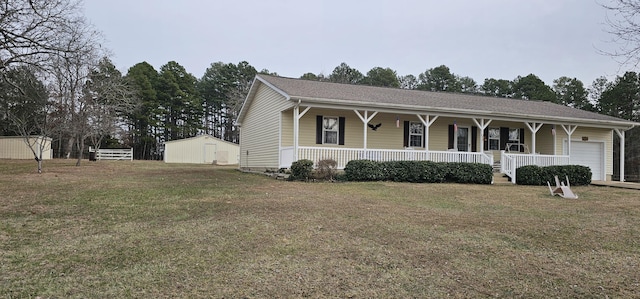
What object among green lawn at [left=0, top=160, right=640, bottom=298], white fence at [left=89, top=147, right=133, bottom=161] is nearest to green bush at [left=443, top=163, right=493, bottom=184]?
green lawn at [left=0, top=160, right=640, bottom=298]

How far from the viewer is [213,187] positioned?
1077 cm

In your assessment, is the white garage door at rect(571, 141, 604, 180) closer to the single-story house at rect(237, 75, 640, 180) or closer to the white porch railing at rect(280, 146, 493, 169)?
the single-story house at rect(237, 75, 640, 180)

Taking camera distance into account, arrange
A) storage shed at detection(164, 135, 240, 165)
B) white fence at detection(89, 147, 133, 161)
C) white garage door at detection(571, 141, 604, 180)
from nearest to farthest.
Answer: white garage door at detection(571, 141, 604, 180)
storage shed at detection(164, 135, 240, 165)
white fence at detection(89, 147, 133, 161)

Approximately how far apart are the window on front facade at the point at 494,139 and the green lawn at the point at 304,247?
385 inches

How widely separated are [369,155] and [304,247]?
10.0m

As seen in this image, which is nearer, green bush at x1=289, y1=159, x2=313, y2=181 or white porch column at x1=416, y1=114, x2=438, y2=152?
green bush at x1=289, y1=159, x2=313, y2=181

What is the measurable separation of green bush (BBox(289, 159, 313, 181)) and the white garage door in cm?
1384

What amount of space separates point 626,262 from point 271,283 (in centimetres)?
434

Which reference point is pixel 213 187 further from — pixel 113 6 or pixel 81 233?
pixel 113 6

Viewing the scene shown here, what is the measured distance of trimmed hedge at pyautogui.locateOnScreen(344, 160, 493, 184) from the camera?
1351 centimetres

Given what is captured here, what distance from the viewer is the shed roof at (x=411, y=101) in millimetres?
14703

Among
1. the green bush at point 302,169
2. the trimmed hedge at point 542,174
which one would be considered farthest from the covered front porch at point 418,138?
the green bush at point 302,169

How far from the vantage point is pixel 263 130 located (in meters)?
18.4

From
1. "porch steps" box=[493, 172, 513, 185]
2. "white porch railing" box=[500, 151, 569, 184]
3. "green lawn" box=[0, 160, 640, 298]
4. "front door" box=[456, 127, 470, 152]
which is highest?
"front door" box=[456, 127, 470, 152]
